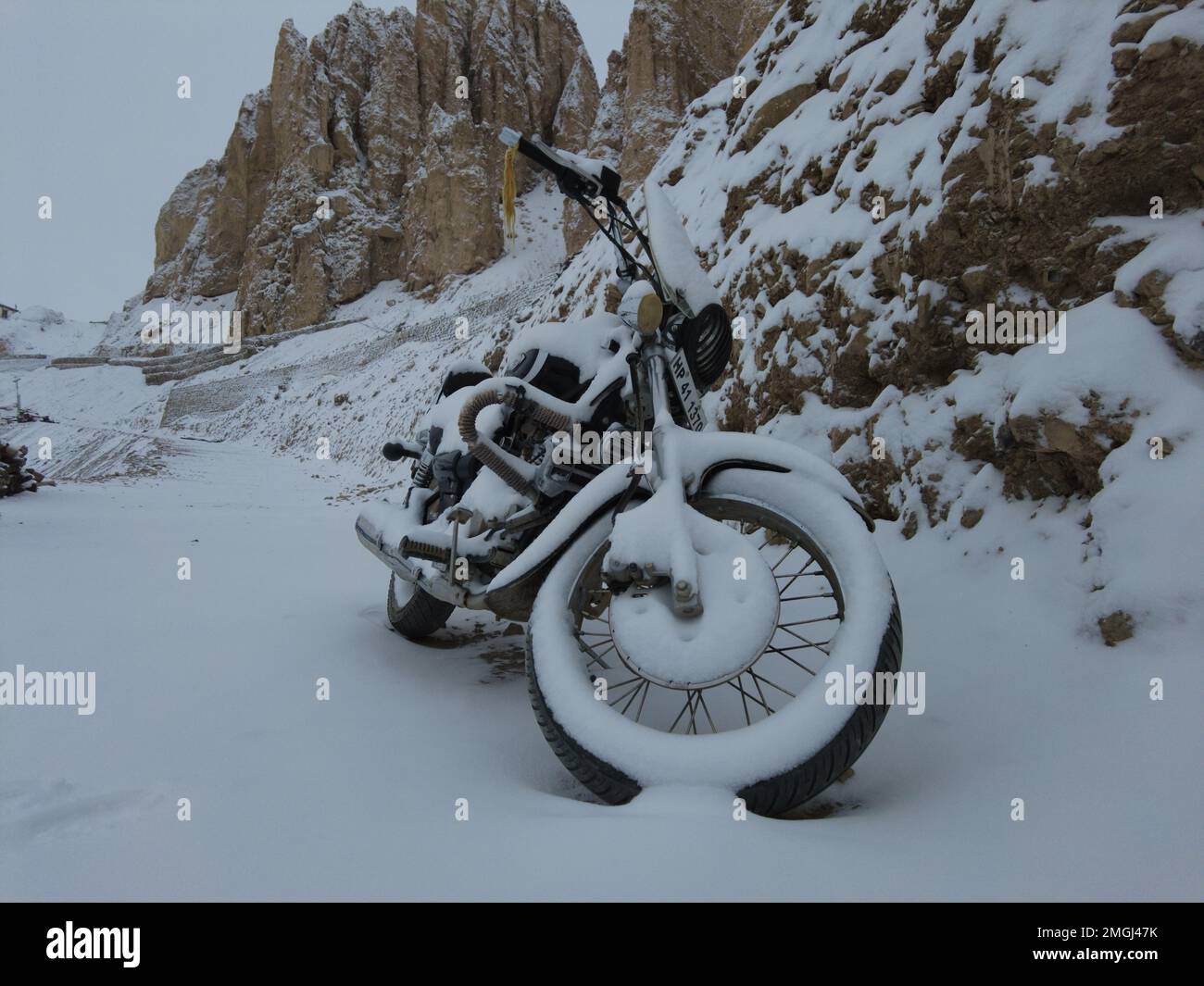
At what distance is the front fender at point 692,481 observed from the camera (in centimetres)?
164

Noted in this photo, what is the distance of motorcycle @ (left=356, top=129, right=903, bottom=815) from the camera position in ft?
4.38

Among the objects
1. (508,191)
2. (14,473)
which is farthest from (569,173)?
(14,473)

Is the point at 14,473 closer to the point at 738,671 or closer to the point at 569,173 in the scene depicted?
the point at 569,173

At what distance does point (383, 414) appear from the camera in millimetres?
15820

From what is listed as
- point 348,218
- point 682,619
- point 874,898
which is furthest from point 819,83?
point 348,218

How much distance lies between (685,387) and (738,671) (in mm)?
904

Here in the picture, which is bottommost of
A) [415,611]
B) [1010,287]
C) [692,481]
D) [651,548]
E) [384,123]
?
[415,611]

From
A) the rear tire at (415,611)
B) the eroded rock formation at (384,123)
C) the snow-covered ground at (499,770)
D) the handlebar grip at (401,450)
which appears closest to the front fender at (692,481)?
the snow-covered ground at (499,770)

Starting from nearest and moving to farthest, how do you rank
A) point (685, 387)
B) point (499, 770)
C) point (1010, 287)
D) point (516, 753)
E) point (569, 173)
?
1. point (499, 770)
2. point (516, 753)
3. point (685, 387)
4. point (569, 173)
5. point (1010, 287)

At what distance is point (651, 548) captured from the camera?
149 centimetres

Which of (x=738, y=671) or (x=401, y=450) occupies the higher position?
(x=401, y=450)

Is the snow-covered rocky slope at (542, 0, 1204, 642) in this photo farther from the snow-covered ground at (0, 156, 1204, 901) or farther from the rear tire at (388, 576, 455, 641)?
the rear tire at (388, 576, 455, 641)

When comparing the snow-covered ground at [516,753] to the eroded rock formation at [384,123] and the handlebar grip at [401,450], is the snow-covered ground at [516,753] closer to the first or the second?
the handlebar grip at [401,450]

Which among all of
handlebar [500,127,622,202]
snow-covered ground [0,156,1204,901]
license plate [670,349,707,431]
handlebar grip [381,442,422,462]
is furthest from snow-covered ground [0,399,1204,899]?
handlebar [500,127,622,202]
